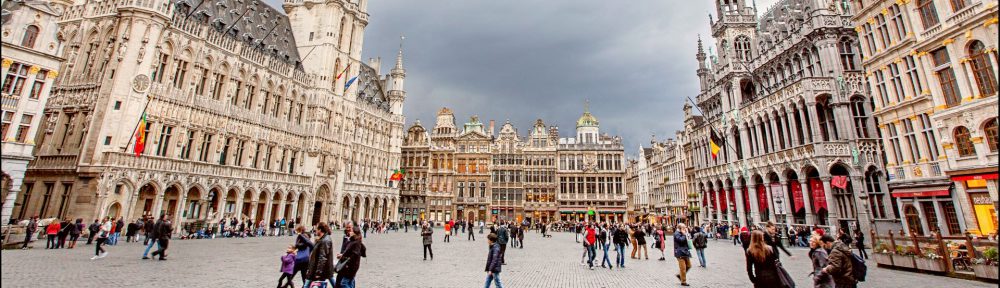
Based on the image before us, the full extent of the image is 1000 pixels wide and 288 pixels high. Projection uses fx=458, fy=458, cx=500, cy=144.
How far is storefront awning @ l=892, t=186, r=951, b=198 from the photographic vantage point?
19297mm

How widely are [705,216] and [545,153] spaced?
82.4 feet

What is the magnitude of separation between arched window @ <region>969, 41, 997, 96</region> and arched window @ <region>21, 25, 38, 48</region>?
38499 millimetres

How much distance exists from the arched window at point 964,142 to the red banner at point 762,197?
45.7 ft

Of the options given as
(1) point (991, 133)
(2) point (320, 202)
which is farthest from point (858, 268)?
(2) point (320, 202)

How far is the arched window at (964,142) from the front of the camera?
59.5ft

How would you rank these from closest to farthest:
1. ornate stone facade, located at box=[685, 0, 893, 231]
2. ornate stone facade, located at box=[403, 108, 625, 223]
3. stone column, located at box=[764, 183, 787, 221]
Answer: ornate stone facade, located at box=[685, 0, 893, 231] < stone column, located at box=[764, 183, 787, 221] < ornate stone facade, located at box=[403, 108, 625, 223]

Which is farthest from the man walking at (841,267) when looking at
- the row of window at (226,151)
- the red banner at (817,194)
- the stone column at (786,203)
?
the row of window at (226,151)

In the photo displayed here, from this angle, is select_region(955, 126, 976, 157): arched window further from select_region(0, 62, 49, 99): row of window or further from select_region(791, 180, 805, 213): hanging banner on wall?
select_region(0, 62, 49, 99): row of window

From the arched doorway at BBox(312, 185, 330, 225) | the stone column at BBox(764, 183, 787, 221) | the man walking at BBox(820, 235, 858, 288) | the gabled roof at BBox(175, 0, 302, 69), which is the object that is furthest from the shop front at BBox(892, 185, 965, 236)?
the arched doorway at BBox(312, 185, 330, 225)

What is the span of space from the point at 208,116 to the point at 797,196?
40423mm

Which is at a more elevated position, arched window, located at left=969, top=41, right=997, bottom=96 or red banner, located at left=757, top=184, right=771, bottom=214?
arched window, located at left=969, top=41, right=997, bottom=96

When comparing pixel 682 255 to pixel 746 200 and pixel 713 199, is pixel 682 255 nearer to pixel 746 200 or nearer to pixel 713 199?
pixel 746 200

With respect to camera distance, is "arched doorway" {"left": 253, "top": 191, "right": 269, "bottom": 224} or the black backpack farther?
"arched doorway" {"left": 253, "top": 191, "right": 269, "bottom": 224}

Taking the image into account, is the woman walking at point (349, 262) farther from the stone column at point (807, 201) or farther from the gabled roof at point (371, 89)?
the gabled roof at point (371, 89)
